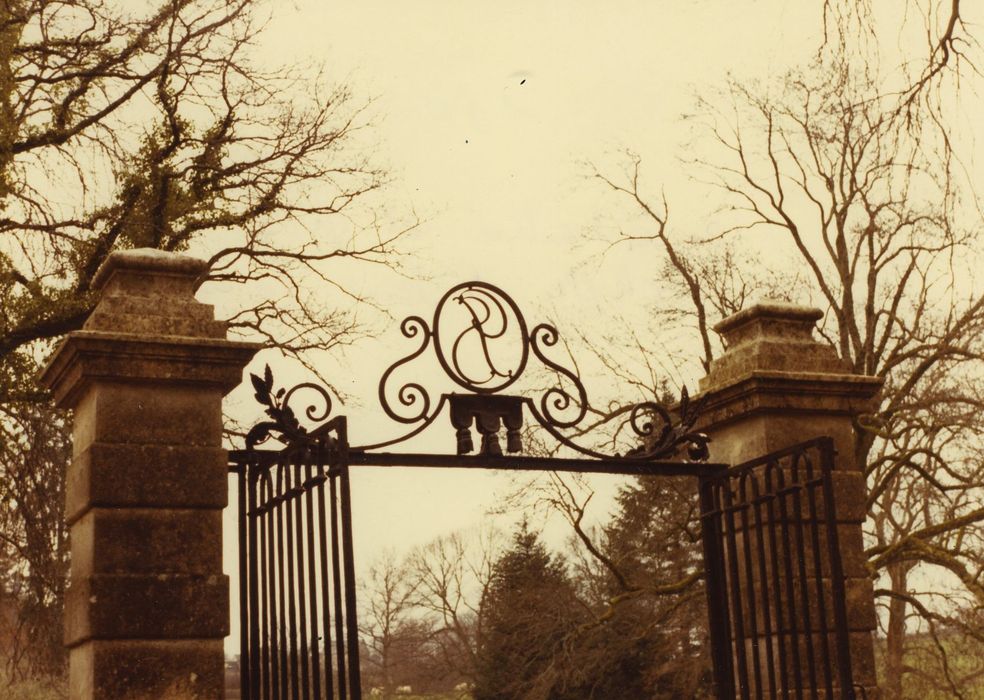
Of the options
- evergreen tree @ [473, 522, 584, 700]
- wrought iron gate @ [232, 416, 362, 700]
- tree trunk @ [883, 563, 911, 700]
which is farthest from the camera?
evergreen tree @ [473, 522, 584, 700]

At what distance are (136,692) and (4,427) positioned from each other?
7.45 m

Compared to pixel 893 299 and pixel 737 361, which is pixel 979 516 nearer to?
pixel 893 299

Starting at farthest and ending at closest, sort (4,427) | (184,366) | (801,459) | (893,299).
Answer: (893,299), (4,427), (801,459), (184,366)

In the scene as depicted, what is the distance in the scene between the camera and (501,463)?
584cm

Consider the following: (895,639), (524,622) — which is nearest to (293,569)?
(895,639)

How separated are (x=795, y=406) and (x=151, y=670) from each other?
3.34 meters

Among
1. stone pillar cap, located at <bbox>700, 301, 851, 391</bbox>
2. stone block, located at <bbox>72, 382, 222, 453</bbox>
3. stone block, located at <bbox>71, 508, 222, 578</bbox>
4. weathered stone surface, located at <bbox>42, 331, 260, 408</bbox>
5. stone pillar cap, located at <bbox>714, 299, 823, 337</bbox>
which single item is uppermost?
stone pillar cap, located at <bbox>714, 299, 823, 337</bbox>

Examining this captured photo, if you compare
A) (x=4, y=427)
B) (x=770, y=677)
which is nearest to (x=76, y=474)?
(x=770, y=677)

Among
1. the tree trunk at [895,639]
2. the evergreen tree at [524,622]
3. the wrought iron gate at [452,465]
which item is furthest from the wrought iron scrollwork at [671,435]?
the evergreen tree at [524,622]

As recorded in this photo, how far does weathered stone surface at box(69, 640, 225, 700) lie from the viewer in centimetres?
494

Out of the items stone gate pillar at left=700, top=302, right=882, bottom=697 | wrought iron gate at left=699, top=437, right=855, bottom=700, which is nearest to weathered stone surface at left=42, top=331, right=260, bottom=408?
wrought iron gate at left=699, top=437, right=855, bottom=700

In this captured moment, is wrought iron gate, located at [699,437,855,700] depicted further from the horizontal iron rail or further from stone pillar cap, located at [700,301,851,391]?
stone pillar cap, located at [700,301,851,391]

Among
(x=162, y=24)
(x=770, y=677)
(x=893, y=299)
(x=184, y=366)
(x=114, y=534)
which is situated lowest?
(x=770, y=677)

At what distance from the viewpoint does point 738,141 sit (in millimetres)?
18781
